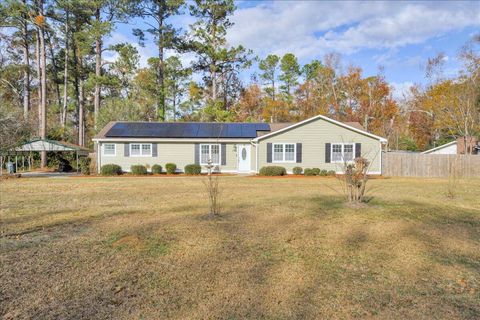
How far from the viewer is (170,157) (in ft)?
69.5

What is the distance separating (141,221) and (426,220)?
635 centimetres

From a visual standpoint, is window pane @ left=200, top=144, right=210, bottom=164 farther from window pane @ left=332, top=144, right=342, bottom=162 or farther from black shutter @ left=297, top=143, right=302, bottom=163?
window pane @ left=332, top=144, right=342, bottom=162

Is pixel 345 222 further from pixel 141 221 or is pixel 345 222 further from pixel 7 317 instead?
pixel 7 317

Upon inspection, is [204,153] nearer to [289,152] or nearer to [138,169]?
[138,169]

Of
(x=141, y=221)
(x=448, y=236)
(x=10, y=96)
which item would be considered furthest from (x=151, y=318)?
(x=10, y=96)

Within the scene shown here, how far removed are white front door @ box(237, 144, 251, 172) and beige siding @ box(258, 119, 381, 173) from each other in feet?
4.39

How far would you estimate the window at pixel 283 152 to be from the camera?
20.4 meters

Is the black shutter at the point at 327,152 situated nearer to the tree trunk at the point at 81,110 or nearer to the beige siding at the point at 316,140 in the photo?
the beige siding at the point at 316,140

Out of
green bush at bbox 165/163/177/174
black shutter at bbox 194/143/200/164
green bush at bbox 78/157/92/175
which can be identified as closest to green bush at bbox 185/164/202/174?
black shutter at bbox 194/143/200/164

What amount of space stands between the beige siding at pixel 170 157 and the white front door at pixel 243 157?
34cm

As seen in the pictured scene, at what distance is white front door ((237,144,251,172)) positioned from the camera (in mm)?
21359

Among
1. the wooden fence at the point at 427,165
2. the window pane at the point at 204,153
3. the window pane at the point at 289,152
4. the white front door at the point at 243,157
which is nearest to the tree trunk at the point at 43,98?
the window pane at the point at 204,153

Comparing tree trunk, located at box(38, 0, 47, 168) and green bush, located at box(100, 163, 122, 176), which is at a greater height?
tree trunk, located at box(38, 0, 47, 168)

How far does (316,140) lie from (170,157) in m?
9.59
